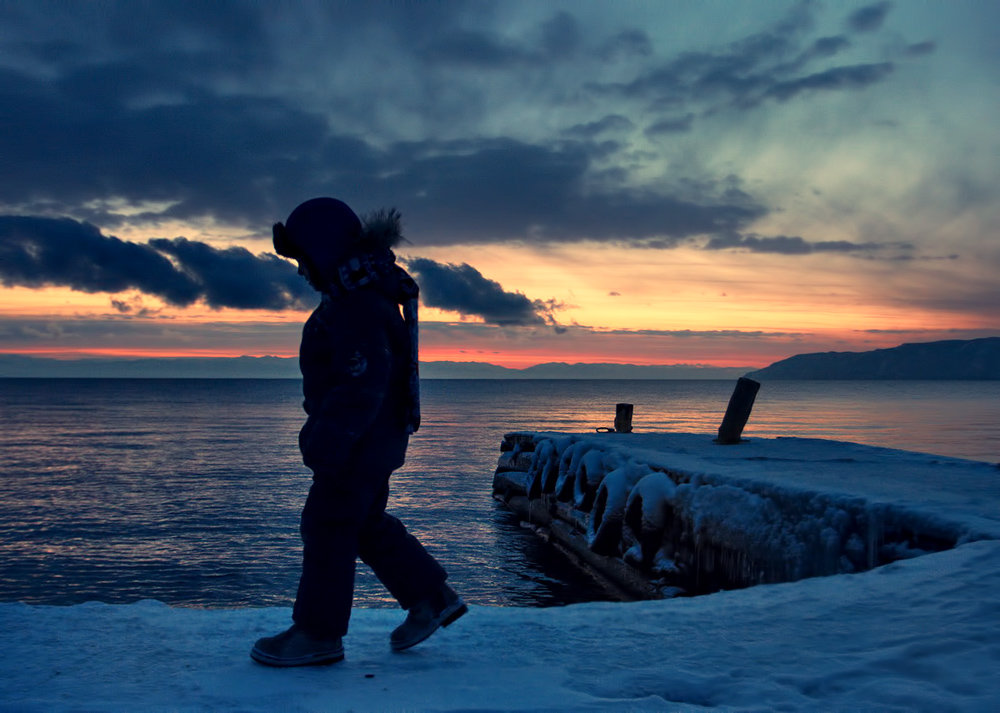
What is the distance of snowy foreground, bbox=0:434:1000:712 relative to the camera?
8.33 ft

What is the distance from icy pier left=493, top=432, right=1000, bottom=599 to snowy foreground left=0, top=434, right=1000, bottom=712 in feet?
2.54

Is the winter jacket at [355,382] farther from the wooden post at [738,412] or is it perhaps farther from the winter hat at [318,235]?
the wooden post at [738,412]

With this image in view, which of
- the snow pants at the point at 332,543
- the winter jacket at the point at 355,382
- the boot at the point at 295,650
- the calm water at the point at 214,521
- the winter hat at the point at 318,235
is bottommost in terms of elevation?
the calm water at the point at 214,521

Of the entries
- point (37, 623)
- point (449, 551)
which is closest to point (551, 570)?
point (449, 551)

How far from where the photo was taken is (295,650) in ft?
9.90

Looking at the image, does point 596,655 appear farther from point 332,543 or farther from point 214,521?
point 214,521

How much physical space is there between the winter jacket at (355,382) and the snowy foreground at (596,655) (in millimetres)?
915

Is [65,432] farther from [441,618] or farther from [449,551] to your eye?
[441,618]

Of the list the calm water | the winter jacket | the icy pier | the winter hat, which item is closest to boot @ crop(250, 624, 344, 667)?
the winter jacket

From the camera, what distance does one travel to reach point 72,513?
1675cm

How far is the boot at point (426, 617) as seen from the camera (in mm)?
3311

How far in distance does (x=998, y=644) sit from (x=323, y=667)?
2737 millimetres

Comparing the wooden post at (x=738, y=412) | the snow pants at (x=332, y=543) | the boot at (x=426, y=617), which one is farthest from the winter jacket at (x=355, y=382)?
the wooden post at (x=738, y=412)

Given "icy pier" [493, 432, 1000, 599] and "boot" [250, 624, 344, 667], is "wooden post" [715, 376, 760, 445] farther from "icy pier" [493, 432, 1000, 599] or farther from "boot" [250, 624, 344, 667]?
"boot" [250, 624, 344, 667]
